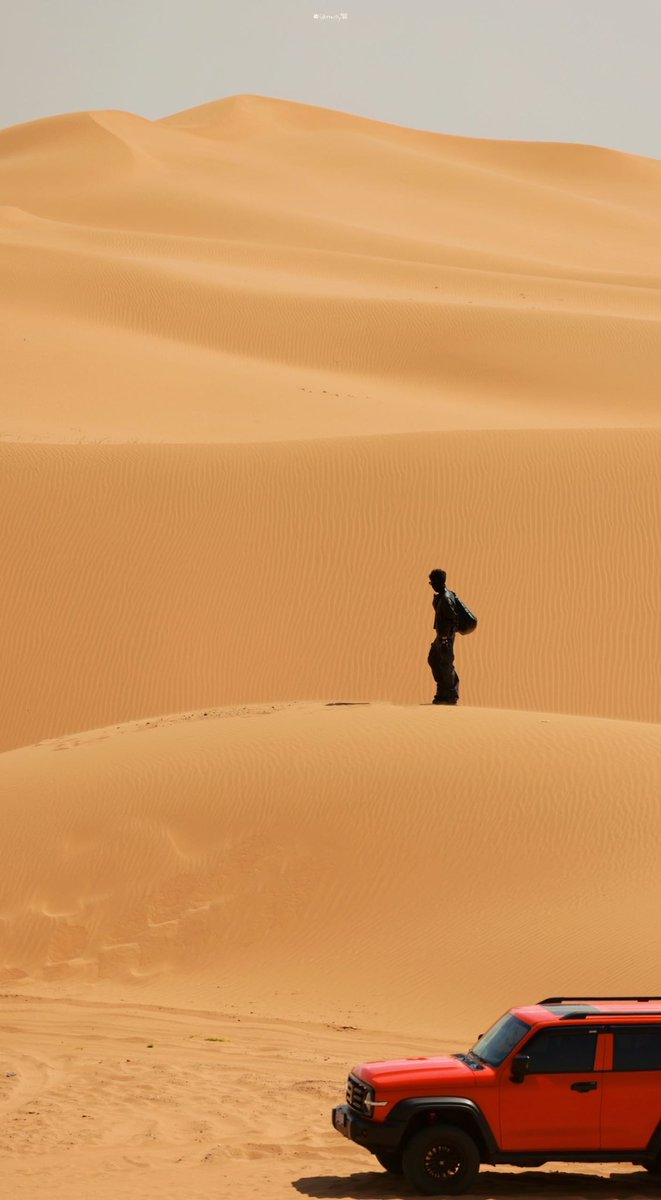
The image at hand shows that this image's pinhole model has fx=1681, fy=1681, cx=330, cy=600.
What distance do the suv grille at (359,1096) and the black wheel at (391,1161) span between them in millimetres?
Answer: 280

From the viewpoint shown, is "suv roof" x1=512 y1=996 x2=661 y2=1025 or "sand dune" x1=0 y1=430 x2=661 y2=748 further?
"sand dune" x1=0 y1=430 x2=661 y2=748

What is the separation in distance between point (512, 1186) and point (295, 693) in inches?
500

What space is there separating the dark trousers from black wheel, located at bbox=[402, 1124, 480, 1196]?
8.17 m

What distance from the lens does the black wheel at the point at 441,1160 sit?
8023mm

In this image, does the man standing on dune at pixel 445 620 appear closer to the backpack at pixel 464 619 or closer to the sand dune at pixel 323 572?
the backpack at pixel 464 619

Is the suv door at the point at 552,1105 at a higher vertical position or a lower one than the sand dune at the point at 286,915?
lower

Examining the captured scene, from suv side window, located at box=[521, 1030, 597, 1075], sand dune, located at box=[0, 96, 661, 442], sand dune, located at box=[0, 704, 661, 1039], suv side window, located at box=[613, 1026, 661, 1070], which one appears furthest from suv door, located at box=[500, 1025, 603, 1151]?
sand dune, located at box=[0, 96, 661, 442]

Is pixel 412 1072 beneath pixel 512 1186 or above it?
above

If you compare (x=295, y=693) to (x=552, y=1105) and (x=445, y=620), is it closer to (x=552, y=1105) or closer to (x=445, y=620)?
(x=445, y=620)

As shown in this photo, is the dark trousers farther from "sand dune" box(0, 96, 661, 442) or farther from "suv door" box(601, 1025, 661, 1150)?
"sand dune" box(0, 96, 661, 442)

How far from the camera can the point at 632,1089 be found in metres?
8.02

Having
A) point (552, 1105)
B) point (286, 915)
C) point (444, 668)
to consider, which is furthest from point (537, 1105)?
point (444, 668)

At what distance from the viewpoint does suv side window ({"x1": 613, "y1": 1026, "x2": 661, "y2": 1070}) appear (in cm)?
805

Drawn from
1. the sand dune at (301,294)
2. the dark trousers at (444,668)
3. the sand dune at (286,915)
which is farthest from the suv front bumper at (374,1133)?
the sand dune at (301,294)
